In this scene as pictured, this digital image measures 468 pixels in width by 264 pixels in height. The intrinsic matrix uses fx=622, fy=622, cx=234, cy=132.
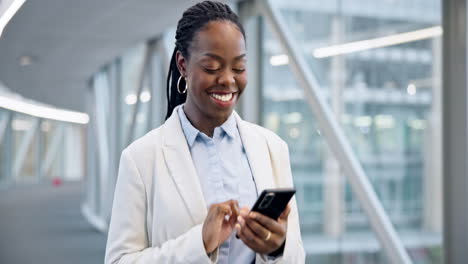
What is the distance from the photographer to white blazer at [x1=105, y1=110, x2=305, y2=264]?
1652mm

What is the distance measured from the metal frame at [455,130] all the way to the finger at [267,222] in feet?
11.0

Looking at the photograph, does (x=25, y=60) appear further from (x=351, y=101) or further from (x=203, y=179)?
(x=203, y=179)

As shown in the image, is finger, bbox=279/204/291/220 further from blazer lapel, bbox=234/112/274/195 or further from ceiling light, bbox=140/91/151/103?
ceiling light, bbox=140/91/151/103

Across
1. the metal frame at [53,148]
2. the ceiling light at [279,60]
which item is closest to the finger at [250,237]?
the ceiling light at [279,60]

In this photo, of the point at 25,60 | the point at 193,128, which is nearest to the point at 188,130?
the point at 193,128

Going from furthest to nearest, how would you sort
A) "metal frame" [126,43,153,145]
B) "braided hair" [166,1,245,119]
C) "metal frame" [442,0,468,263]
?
"metal frame" [126,43,153,145] < "metal frame" [442,0,468,263] < "braided hair" [166,1,245,119]

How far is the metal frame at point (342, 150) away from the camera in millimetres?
5059

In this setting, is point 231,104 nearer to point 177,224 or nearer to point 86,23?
point 177,224

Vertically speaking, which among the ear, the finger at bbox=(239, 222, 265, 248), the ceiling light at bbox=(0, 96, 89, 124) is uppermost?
the ceiling light at bbox=(0, 96, 89, 124)

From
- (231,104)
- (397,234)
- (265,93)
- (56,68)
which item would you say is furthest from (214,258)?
(56,68)

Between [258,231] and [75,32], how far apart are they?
289 inches

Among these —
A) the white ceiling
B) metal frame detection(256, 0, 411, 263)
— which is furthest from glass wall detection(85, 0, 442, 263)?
the white ceiling

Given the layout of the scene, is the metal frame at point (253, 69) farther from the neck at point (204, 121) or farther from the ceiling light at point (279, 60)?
the neck at point (204, 121)

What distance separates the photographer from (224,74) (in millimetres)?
1677
